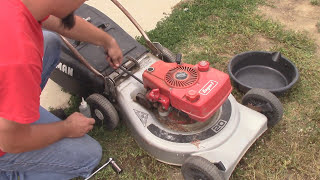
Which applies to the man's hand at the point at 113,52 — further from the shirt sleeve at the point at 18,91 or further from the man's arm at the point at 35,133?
the shirt sleeve at the point at 18,91

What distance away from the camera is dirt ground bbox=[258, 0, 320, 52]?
287cm

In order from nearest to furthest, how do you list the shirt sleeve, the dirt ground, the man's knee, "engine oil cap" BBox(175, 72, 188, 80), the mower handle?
the shirt sleeve, "engine oil cap" BBox(175, 72, 188, 80), the man's knee, the mower handle, the dirt ground

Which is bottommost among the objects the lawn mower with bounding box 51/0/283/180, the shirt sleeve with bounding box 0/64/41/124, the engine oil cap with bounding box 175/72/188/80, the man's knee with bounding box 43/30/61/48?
the lawn mower with bounding box 51/0/283/180

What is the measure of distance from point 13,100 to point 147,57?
41.7 inches

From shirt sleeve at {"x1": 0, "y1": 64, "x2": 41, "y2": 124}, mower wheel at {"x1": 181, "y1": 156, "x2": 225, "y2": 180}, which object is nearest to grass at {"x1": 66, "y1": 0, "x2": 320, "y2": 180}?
mower wheel at {"x1": 181, "y1": 156, "x2": 225, "y2": 180}

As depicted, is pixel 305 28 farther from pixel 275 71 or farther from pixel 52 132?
pixel 52 132

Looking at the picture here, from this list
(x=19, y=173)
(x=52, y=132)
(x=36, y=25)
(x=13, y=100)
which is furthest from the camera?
(x=19, y=173)

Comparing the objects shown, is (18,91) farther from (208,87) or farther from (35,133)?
(208,87)

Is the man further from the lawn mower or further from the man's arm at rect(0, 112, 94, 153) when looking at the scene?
the lawn mower

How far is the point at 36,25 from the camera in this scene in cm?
133

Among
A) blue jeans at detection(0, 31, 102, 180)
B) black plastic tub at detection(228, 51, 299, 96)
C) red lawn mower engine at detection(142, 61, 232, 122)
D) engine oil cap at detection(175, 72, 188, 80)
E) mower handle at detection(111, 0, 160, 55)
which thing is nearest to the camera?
blue jeans at detection(0, 31, 102, 180)

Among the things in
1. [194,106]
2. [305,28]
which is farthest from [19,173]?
[305,28]

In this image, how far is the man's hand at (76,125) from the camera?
5.51 feet

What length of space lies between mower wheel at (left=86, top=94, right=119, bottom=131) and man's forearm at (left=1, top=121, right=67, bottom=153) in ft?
1.27
